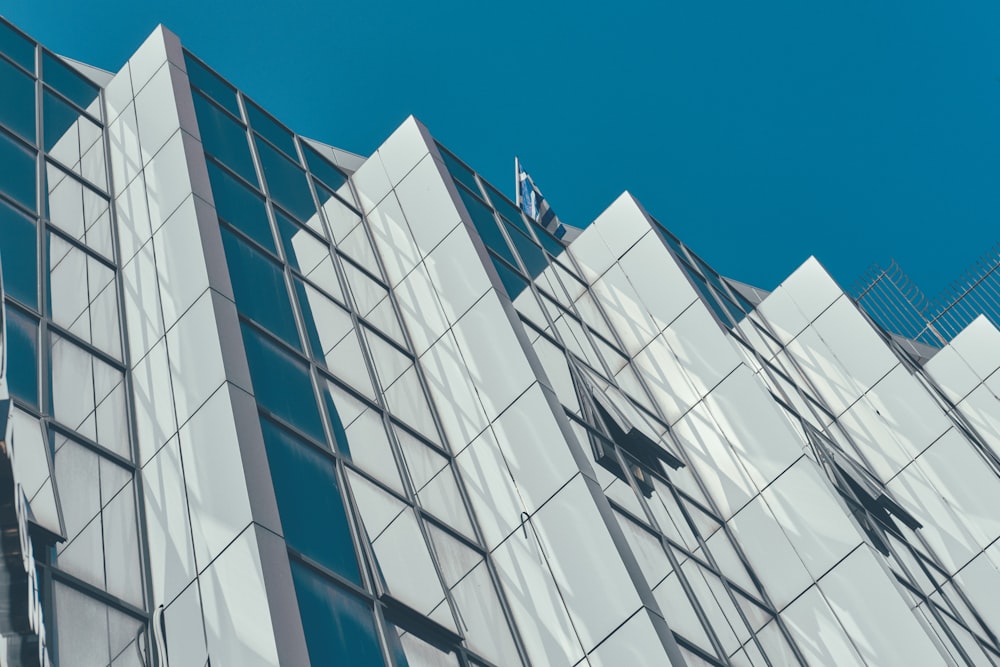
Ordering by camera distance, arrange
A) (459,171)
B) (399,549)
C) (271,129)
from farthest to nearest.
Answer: (459,171), (271,129), (399,549)

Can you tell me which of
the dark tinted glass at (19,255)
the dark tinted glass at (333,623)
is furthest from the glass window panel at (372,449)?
the dark tinted glass at (19,255)

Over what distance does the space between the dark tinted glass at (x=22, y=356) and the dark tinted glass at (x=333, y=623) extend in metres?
3.92

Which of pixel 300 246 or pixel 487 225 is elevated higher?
pixel 487 225

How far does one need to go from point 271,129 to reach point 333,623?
51.2 ft

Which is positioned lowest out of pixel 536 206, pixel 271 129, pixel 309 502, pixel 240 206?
pixel 309 502

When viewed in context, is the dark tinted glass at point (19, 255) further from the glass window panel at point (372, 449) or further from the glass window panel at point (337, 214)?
the glass window panel at point (337, 214)

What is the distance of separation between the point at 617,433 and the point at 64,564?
40.6ft

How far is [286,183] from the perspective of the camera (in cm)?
2461

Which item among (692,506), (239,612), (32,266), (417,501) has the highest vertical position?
(32,266)

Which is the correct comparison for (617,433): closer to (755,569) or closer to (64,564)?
(755,569)

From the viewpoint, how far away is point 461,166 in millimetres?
30391

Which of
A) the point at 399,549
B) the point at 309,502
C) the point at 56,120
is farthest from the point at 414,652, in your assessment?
the point at 56,120

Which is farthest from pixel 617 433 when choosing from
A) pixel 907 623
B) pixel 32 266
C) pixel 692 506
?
pixel 32 266

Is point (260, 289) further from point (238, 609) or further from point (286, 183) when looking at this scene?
point (238, 609)
